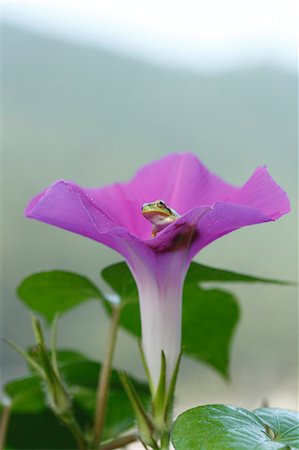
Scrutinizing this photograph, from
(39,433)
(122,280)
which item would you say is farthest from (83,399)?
(122,280)

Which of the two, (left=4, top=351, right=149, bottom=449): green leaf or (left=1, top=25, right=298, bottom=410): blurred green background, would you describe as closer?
(left=4, top=351, right=149, bottom=449): green leaf

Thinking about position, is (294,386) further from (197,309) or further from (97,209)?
(97,209)

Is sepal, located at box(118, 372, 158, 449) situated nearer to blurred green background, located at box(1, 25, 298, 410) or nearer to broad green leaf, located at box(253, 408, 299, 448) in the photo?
broad green leaf, located at box(253, 408, 299, 448)

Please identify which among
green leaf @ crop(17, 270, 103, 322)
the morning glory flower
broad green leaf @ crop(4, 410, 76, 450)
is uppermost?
the morning glory flower

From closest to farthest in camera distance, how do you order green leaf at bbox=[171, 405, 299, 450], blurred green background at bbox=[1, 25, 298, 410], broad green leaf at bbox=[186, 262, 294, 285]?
1. green leaf at bbox=[171, 405, 299, 450]
2. broad green leaf at bbox=[186, 262, 294, 285]
3. blurred green background at bbox=[1, 25, 298, 410]

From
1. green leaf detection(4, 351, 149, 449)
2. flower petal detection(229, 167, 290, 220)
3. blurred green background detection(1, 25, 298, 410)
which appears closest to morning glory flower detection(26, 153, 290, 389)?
flower petal detection(229, 167, 290, 220)

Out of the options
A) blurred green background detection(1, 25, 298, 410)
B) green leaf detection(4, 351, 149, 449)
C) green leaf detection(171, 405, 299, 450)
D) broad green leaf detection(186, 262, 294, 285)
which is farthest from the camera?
blurred green background detection(1, 25, 298, 410)

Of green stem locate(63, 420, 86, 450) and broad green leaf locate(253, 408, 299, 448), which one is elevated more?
broad green leaf locate(253, 408, 299, 448)
